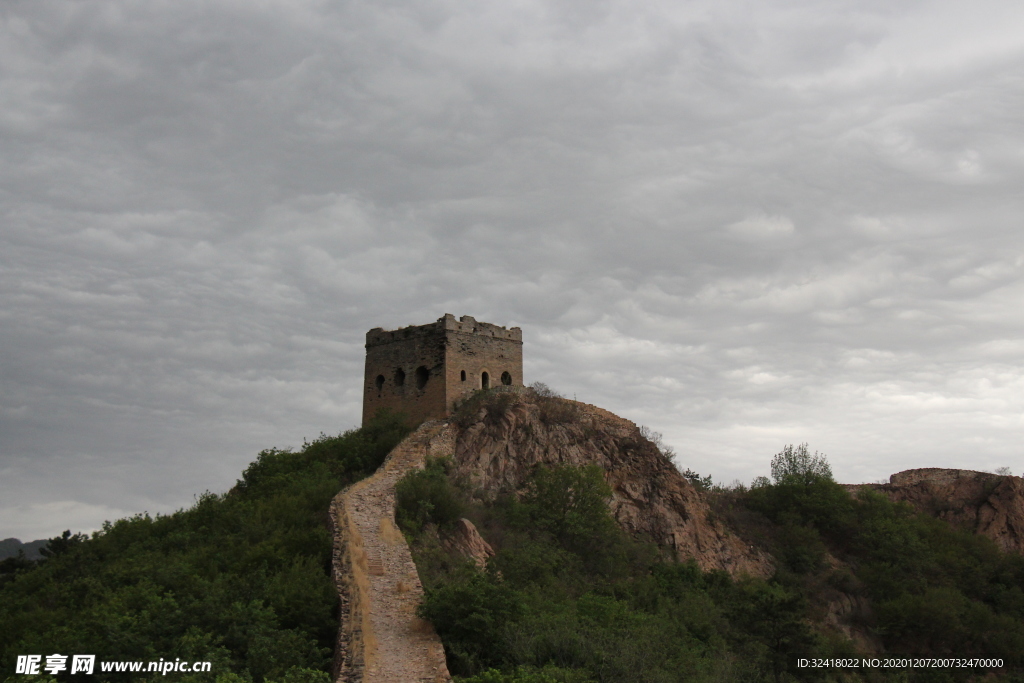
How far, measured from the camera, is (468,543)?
19.4 meters

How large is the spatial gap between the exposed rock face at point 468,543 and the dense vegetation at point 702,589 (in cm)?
26

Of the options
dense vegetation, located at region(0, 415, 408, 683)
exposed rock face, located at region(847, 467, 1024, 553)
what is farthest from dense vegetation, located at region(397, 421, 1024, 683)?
dense vegetation, located at region(0, 415, 408, 683)

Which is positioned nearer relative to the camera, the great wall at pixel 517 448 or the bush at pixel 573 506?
the bush at pixel 573 506

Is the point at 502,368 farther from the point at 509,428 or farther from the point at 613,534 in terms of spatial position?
the point at 613,534

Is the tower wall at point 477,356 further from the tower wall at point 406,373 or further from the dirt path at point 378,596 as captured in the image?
the dirt path at point 378,596

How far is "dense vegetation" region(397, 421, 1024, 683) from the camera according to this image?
1430 cm

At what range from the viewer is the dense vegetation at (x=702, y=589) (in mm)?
14305

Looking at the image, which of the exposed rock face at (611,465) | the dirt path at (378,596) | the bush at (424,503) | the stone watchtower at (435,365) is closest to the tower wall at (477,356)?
the stone watchtower at (435,365)

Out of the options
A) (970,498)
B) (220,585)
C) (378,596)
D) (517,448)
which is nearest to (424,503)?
(378,596)

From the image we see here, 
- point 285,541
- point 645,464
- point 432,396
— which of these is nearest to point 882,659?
point 645,464

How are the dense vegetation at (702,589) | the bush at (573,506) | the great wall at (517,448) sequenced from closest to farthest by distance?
the dense vegetation at (702,589) < the bush at (573,506) < the great wall at (517,448)

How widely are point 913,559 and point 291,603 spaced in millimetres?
21595

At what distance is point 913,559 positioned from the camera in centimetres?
2823

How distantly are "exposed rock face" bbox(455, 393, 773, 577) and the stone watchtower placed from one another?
1662mm
